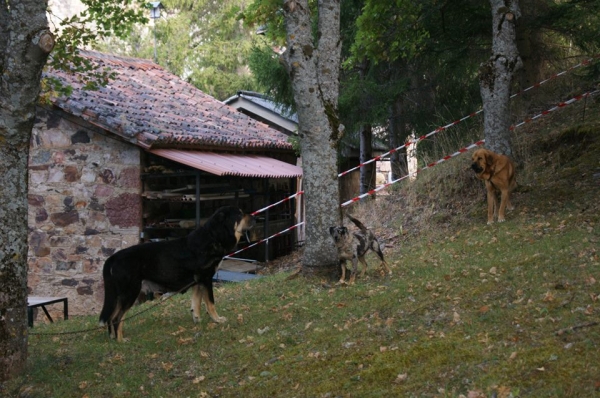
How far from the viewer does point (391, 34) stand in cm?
1456

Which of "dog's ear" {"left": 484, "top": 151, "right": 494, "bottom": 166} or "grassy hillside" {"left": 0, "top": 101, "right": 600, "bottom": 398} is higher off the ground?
"dog's ear" {"left": 484, "top": 151, "right": 494, "bottom": 166}

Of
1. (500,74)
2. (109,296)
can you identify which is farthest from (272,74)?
(109,296)

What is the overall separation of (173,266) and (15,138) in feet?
8.57

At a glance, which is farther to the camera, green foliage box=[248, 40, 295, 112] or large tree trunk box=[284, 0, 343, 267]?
green foliage box=[248, 40, 295, 112]

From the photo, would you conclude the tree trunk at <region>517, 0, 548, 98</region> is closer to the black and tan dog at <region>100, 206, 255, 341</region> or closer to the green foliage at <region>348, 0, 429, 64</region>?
the green foliage at <region>348, 0, 429, 64</region>

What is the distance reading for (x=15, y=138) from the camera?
261 inches

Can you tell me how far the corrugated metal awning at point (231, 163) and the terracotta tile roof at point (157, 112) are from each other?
0.81ft

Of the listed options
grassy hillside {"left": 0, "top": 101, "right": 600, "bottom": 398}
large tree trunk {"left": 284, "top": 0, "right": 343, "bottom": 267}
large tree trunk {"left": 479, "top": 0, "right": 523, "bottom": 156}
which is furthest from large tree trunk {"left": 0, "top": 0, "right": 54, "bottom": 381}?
large tree trunk {"left": 479, "top": 0, "right": 523, "bottom": 156}

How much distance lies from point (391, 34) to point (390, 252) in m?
4.99

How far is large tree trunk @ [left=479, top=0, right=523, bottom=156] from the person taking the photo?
40.2 ft

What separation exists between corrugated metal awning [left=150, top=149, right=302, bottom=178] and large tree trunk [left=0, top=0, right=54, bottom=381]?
7007mm

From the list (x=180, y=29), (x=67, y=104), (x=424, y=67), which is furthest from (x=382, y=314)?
(x=180, y=29)

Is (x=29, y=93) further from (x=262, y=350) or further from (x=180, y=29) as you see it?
(x=180, y=29)

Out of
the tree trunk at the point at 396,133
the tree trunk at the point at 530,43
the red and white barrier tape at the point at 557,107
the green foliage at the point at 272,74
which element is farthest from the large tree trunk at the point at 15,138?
the tree trunk at the point at 396,133
